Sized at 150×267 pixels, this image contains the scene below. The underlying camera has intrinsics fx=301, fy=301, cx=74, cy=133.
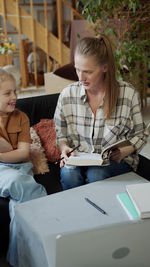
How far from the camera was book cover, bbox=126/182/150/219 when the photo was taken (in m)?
0.97

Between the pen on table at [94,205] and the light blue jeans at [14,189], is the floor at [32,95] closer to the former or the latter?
the light blue jeans at [14,189]

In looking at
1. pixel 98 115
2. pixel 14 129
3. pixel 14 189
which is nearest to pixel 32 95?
pixel 14 129

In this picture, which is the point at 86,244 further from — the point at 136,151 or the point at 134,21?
the point at 134,21

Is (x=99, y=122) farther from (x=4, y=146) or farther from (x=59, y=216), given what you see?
(x=59, y=216)

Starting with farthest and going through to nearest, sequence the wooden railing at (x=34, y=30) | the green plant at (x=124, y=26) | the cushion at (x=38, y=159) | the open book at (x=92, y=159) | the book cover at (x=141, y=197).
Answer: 1. the wooden railing at (x=34, y=30)
2. the green plant at (x=124, y=26)
3. the cushion at (x=38, y=159)
4. the open book at (x=92, y=159)
5. the book cover at (x=141, y=197)

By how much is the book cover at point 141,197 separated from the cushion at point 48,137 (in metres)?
0.77

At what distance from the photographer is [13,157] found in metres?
1.47

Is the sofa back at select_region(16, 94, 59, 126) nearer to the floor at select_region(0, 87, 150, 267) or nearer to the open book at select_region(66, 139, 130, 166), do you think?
the open book at select_region(66, 139, 130, 166)

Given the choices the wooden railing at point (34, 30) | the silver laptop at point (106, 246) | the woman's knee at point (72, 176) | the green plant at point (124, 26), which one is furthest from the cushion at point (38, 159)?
the wooden railing at point (34, 30)

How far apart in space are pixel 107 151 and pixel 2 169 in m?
0.52

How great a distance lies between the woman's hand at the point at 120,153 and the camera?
4.61 feet

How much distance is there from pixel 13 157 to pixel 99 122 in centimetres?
46

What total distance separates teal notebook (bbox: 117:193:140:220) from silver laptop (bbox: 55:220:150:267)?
17cm

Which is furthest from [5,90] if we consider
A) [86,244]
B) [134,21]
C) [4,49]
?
[134,21]
